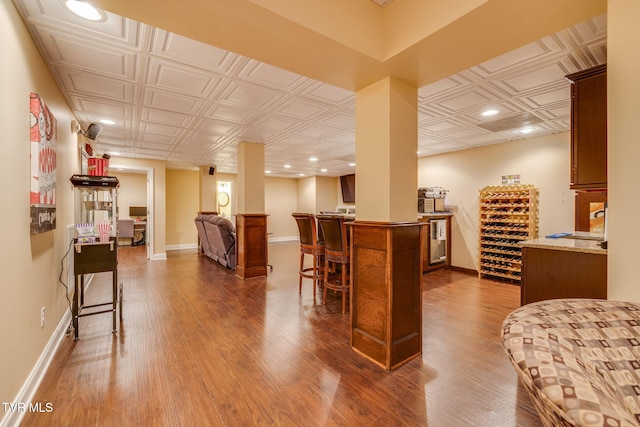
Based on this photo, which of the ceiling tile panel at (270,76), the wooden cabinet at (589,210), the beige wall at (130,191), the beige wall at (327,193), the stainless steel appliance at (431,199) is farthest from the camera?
the beige wall at (327,193)

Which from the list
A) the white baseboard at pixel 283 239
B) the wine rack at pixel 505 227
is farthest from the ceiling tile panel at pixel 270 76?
the white baseboard at pixel 283 239

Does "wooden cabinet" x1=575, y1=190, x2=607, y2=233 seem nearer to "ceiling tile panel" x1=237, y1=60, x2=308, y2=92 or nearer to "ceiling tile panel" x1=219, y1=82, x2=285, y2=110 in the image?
"ceiling tile panel" x1=237, y1=60, x2=308, y2=92

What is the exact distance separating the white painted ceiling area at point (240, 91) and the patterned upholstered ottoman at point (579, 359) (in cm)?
192

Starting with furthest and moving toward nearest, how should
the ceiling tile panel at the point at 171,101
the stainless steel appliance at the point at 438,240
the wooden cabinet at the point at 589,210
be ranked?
Result: 1. the stainless steel appliance at the point at 438,240
2. the wooden cabinet at the point at 589,210
3. the ceiling tile panel at the point at 171,101

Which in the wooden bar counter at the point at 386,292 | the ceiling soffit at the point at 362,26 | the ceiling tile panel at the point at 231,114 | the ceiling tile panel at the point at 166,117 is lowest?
the wooden bar counter at the point at 386,292

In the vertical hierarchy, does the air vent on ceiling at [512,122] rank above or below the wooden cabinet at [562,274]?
above

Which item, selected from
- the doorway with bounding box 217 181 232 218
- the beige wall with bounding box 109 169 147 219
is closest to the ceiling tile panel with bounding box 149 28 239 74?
the doorway with bounding box 217 181 232 218

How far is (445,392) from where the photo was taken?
1.83 m

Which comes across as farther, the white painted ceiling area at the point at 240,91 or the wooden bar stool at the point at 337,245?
the wooden bar stool at the point at 337,245

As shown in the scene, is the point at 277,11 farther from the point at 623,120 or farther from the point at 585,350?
the point at 585,350

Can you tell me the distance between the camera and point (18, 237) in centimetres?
165

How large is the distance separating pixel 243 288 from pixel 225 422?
2735 millimetres

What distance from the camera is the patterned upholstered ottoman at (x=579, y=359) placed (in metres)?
0.60

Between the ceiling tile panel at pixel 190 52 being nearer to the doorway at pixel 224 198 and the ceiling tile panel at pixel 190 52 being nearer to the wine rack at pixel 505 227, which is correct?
the wine rack at pixel 505 227
